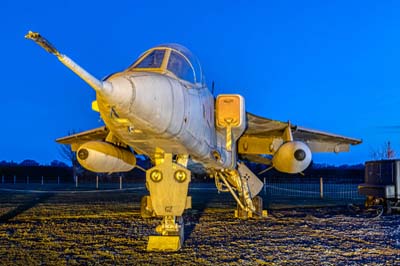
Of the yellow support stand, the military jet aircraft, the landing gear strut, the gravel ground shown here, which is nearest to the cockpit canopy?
the military jet aircraft

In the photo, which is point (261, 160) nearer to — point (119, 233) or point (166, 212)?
point (119, 233)

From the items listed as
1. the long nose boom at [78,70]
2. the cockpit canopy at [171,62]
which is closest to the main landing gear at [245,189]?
the cockpit canopy at [171,62]

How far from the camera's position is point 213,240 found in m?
9.59

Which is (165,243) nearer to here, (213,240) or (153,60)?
(213,240)

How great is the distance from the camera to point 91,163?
9203 mm

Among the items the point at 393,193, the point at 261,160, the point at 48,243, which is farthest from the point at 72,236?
the point at 393,193

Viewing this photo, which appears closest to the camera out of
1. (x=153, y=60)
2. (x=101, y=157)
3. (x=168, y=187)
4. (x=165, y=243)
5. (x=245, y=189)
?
(x=153, y=60)

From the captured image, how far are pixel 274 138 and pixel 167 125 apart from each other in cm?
835

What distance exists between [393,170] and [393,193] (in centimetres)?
84

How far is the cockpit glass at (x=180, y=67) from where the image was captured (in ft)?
23.9

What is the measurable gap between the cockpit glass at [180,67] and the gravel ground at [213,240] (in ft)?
10.1

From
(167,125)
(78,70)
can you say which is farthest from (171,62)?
(78,70)

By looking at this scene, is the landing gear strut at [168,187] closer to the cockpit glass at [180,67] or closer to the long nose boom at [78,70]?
the cockpit glass at [180,67]

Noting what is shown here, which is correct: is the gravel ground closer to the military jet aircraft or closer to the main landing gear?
the main landing gear
